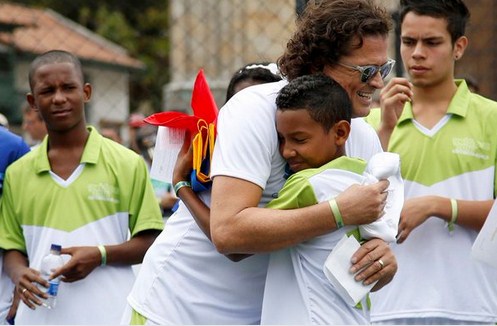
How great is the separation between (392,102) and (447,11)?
60 centimetres

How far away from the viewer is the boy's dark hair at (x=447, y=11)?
548 centimetres

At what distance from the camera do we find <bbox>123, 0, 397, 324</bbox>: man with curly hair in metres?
3.48

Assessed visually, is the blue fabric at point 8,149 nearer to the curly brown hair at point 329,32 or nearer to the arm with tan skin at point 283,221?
the curly brown hair at point 329,32

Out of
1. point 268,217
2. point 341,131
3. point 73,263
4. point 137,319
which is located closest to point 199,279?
point 137,319

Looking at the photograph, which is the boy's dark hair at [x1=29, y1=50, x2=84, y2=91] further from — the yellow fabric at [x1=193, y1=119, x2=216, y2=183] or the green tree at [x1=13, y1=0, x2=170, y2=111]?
the green tree at [x1=13, y1=0, x2=170, y2=111]

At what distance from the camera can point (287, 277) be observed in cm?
363

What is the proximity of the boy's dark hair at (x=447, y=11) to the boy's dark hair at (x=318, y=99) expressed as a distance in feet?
6.31

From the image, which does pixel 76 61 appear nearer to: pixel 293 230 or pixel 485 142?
pixel 485 142

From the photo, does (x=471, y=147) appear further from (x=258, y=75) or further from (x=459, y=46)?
(x=258, y=75)

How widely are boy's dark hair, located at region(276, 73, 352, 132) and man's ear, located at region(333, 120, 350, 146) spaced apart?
0.05ft

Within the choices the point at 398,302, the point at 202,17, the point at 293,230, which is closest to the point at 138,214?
the point at 398,302

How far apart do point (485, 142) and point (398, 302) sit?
0.82 metres

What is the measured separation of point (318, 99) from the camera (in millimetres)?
3621

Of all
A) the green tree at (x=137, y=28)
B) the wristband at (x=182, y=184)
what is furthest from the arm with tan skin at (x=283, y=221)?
the green tree at (x=137, y=28)
